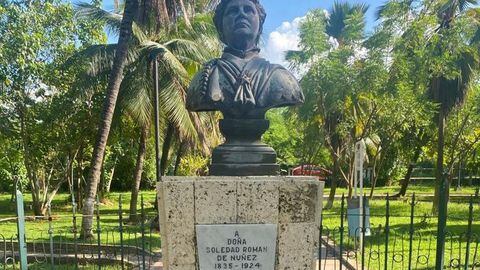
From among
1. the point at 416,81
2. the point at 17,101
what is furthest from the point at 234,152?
the point at 17,101

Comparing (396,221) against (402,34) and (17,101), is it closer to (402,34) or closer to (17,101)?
(402,34)

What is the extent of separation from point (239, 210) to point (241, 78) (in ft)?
3.55

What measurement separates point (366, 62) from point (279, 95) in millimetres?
10859

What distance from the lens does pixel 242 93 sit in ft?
13.1

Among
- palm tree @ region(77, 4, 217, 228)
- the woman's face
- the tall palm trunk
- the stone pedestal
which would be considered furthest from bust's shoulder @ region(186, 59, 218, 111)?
palm tree @ region(77, 4, 217, 228)

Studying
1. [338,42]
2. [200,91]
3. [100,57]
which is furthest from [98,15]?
[200,91]

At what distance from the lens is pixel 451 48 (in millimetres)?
13391

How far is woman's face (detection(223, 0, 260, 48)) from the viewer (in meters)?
4.20

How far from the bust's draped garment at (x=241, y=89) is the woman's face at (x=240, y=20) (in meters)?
0.21

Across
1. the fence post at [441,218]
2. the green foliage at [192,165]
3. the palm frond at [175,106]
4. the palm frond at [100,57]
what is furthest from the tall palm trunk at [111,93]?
the green foliage at [192,165]

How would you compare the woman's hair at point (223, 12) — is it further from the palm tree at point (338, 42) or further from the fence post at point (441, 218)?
the palm tree at point (338, 42)

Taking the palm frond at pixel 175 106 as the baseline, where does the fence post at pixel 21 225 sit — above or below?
below

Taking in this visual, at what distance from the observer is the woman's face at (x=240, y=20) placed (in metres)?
4.20

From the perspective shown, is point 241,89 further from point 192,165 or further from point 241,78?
point 192,165
